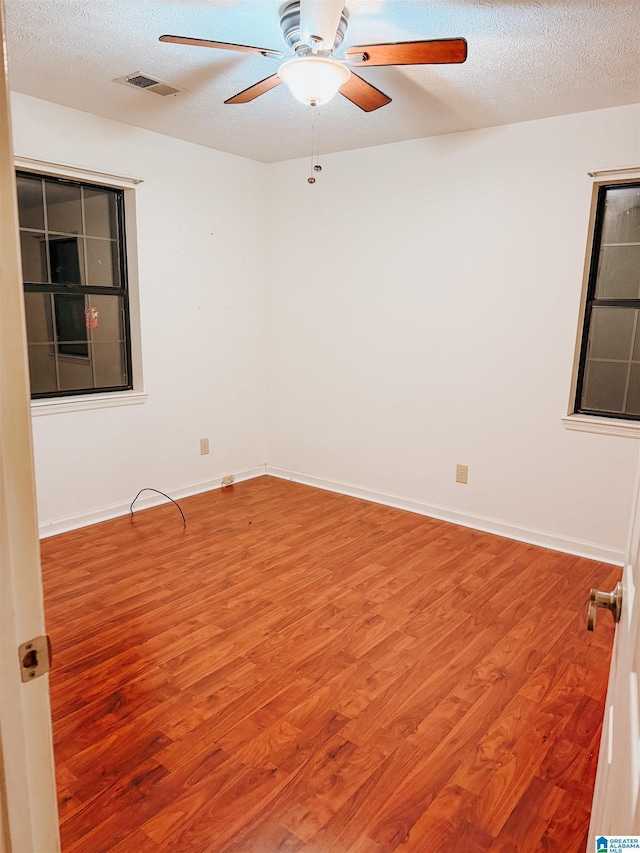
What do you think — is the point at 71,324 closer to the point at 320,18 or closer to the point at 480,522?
the point at 320,18

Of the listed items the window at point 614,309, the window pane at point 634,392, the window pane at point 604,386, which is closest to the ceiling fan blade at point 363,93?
the window at point 614,309

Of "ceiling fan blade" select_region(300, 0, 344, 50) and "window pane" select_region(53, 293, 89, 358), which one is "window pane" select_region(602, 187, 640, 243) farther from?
"window pane" select_region(53, 293, 89, 358)

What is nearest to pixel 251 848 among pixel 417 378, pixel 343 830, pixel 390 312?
pixel 343 830

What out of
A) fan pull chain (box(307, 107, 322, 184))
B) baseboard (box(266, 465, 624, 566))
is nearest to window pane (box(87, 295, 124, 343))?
fan pull chain (box(307, 107, 322, 184))

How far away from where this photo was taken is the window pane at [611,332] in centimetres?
343

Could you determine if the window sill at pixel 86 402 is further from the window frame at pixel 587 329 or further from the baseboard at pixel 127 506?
the window frame at pixel 587 329

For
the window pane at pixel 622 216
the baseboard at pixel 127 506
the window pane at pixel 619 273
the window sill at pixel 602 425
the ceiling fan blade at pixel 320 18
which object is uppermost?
the ceiling fan blade at pixel 320 18

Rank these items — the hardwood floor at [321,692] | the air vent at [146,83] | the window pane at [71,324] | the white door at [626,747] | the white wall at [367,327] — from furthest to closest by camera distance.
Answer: the window pane at [71,324], the white wall at [367,327], the air vent at [146,83], the hardwood floor at [321,692], the white door at [626,747]

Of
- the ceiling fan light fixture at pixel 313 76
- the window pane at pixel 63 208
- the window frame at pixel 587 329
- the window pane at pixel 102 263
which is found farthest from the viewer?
the window pane at pixel 102 263

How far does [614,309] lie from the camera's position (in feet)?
11.3

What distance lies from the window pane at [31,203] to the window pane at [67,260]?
137 mm

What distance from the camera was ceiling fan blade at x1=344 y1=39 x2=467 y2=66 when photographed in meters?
2.07

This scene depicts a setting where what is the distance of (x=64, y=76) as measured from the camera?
9.79 ft

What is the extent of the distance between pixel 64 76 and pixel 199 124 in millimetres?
937
